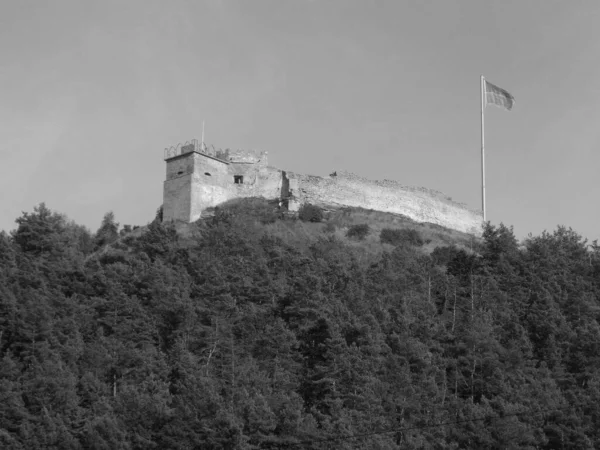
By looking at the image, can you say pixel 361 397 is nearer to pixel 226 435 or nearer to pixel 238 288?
pixel 226 435

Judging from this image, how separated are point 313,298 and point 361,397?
281 inches

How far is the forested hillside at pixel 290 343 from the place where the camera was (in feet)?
105

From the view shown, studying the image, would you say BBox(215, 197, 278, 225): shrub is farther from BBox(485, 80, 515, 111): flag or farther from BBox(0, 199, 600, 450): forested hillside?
BBox(485, 80, 515, 111): flag

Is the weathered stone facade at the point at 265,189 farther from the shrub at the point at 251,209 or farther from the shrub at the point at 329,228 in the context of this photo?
the shrub at the point at 329,228

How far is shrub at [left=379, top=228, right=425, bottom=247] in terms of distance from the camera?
5244 cm

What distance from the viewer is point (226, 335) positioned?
38000mm

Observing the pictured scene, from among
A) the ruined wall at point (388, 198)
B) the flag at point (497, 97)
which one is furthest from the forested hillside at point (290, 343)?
the flag at point (497, 97)

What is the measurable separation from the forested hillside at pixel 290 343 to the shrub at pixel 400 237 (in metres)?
2.23

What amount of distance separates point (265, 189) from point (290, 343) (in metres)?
19.5

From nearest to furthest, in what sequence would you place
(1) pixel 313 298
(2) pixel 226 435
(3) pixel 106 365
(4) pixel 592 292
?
1. (2) pixel 226 435
2. (3) pixel 106 365
3. (1) pixel 313 298
4. (4) pixel 592 292

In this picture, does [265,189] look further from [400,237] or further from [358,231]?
[400,237]

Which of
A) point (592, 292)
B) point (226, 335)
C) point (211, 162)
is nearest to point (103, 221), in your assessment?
point (211, 162)

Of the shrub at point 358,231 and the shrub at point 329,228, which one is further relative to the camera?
the shrub at point 329,228

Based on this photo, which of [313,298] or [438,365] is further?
[313,298]
